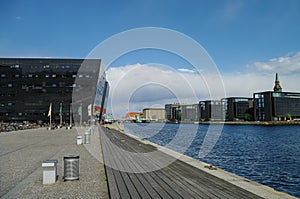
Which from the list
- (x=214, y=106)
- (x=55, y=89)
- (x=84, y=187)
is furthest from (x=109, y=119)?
(x=84, y=187)

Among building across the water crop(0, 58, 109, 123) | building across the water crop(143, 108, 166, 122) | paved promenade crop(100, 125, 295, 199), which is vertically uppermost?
building across the water crop(0, 58, 109, 123)

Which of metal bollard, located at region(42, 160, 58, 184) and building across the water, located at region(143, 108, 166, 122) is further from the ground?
building across the water, located at region(143, 108, 166, 122)

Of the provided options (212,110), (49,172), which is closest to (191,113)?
Answer: (212,110)

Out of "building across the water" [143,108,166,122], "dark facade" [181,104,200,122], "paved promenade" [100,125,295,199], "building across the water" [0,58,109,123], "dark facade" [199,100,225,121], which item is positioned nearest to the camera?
"paved promenade" [100,125,295,199]

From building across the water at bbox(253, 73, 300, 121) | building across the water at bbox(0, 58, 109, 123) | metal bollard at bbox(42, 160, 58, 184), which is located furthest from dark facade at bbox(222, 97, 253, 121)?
metal bollard at bbox(42, 160, 58, 184)

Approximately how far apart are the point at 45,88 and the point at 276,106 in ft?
397

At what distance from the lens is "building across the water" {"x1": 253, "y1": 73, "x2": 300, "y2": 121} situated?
510ft

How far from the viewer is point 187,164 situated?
13.1 metres

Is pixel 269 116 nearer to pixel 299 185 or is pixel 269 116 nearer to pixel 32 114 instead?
pixel 32 114

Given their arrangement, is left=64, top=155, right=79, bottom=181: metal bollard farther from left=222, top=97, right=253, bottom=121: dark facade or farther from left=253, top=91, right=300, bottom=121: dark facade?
left=222, top=97, right=253, bottom=121: dark facade

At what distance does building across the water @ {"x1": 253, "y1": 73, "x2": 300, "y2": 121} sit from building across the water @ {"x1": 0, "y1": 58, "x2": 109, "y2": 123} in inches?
3869

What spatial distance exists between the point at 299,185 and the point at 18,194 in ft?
41.3

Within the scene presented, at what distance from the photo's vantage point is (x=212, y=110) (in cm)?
15975

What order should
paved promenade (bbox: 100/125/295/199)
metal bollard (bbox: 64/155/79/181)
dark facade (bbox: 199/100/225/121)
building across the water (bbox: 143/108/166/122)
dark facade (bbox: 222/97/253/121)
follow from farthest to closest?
dark facade (bbox: 222/97/253/121) → building across the water (bbox: 143/108/166/122) → dark facade (bbox: 199/100/225/121) → metal bollard (bbox: 64/155/79/181) → paved promenade (bbox: 100/125/295/199)
